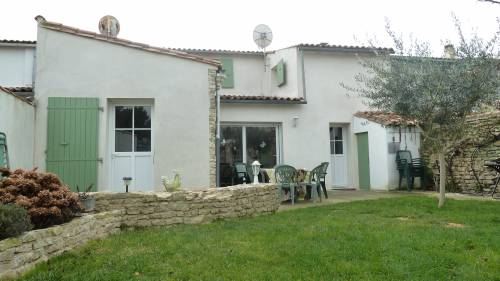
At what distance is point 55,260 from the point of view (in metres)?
4.24

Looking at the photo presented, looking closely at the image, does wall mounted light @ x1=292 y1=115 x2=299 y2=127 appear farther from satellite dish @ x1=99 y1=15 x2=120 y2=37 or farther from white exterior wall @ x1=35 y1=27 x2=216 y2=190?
satellite dish @ x1=99 y1=15 x2=120 y2=37

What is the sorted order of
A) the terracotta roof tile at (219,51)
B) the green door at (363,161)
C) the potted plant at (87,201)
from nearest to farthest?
the potted plant at (87,201) → the green door at (363,161) → the terracotta roof tile at (219,51)

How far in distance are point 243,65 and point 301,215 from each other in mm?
8754

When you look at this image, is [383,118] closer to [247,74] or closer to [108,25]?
[247,74]

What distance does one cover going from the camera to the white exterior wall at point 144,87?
8.36 metres

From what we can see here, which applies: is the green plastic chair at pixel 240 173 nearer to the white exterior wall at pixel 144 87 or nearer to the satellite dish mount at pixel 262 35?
the white exterior wall at pixel 144 87

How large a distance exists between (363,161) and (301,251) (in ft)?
28.9

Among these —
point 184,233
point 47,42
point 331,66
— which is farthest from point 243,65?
point 184,233

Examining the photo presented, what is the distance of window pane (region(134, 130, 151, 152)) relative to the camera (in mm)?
8805

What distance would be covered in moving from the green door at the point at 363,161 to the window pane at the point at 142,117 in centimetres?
706

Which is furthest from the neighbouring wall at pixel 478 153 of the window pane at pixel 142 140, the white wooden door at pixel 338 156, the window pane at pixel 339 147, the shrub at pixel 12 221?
the shrub at pixel 12 221

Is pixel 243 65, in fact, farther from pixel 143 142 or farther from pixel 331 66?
pixel 143 142

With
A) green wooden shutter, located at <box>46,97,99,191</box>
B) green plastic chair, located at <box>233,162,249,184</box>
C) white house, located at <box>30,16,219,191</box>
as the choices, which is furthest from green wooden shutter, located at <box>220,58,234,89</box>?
green wooden shutter, located at <box>46,97,99,191</box>

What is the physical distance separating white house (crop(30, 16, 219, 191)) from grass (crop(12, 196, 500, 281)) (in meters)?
2.77
